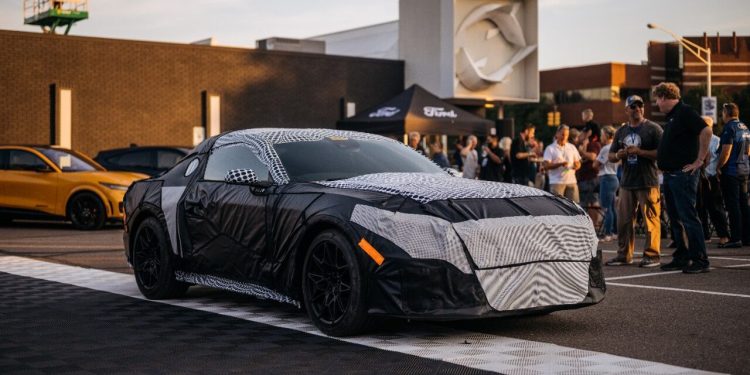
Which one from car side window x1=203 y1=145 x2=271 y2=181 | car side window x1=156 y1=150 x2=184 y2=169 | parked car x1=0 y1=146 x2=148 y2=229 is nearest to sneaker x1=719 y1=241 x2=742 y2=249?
car side window x1=203 y1=145 x2=271 y2=181

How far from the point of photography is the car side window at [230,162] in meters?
8.62

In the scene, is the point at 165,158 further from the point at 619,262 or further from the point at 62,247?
the point at 619,262

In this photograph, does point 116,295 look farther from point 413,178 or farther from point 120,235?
point 120,235

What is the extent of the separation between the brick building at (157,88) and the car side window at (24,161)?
13972 mm

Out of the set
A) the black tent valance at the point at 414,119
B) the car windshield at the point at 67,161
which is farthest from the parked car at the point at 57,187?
the black tent valance at the point at 414,119

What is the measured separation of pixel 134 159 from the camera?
24172 millimetres

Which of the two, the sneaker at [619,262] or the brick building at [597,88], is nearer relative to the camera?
the sneaker at [619,262]

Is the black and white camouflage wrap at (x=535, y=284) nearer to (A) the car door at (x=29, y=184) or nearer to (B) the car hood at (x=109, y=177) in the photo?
(B) the car hood at (x=109, y=177)

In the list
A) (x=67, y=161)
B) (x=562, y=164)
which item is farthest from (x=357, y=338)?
(x=67, y=161)

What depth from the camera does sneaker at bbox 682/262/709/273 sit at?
11203 mm

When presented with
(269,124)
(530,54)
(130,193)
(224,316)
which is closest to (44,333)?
(224,316)

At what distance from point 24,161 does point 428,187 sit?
49.0 ft

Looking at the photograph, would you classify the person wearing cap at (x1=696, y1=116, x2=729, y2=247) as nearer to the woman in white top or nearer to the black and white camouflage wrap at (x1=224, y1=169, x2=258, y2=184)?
the woman in white top

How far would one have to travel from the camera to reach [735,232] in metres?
15.1
